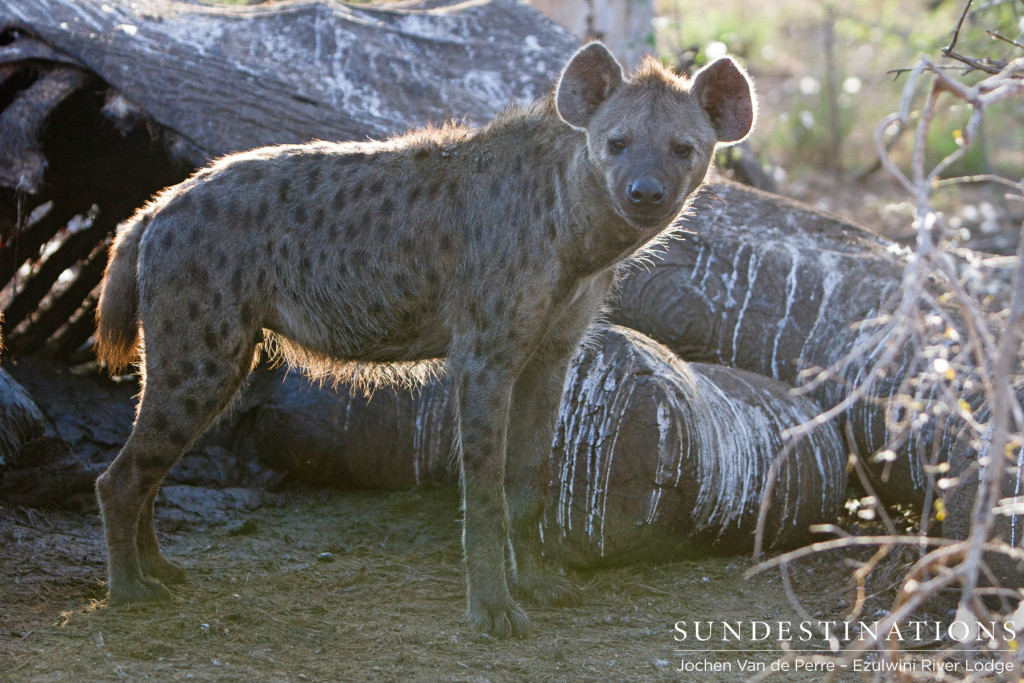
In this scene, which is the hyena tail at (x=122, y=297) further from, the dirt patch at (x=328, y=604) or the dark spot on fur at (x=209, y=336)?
the dirt patch at (x=328, y=604)

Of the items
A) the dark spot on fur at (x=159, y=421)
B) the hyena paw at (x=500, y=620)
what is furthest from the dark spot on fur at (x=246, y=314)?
the hyena paw at (x=500, y=620)

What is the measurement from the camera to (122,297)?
3562 millimetres

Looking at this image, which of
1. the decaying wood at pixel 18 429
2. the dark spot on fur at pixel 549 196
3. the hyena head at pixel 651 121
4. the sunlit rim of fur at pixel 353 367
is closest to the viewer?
the hyena head at pixel 651 121

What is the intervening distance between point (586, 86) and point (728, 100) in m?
0.47

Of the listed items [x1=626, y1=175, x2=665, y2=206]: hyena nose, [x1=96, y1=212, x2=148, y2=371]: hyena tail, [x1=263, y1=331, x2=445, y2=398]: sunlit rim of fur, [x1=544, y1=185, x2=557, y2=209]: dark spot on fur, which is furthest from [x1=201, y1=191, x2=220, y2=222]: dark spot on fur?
[x1=626, y1=175, x2=665, y2=206]: hyena nose

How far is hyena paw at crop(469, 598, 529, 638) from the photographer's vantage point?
125 inches

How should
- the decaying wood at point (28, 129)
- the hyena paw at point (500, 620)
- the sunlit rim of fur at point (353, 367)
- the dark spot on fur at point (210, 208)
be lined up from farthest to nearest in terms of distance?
the decaying wood at point (28, 129)
the sunlit rim of fur at point (353, 367)
the dark spot on fur at point (210, 208)
the hyena paw at point (500, 620)

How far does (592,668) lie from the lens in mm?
2994

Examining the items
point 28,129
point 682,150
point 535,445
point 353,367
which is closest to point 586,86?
point 682,150

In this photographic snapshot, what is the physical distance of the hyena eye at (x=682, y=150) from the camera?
3.16 m

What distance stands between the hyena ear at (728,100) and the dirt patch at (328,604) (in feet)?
5.32

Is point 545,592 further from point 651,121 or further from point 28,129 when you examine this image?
point 28,129

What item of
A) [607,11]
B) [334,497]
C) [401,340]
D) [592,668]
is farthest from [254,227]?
[607,11]

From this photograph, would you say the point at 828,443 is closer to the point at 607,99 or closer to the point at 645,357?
the point at 645,357
